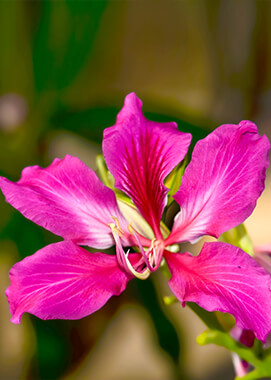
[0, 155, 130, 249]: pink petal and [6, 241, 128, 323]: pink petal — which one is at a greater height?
[0, 155, 130, 249]: pink petal

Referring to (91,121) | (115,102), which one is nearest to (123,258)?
(91,121)

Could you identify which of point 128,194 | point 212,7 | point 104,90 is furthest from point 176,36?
point 128,194

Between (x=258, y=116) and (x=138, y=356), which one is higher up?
(x=258, y=116)

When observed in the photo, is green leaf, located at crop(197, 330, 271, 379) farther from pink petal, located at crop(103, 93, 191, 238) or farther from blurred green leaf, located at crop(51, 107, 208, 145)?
blurred green leaf, located at crop(51, 107, 208, 145)

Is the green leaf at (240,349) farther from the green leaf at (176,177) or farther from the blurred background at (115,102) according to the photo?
the blurred background at (115,102)

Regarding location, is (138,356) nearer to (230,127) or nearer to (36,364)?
(36,364)

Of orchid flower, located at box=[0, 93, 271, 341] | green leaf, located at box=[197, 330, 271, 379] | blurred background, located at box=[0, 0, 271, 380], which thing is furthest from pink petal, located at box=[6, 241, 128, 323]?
blurred background, located at box=[0, 0, 271, 380]
